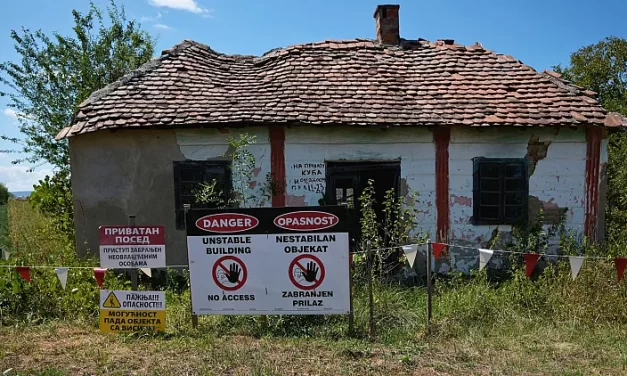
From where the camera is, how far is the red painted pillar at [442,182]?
8.38 m

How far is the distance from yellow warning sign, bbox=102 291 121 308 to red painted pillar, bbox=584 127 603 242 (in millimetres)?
8464

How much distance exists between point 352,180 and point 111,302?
4970 millimetres

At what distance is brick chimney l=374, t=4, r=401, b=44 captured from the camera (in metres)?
10.9

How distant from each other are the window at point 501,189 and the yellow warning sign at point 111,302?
257 inches

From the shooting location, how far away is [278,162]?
8.37 m

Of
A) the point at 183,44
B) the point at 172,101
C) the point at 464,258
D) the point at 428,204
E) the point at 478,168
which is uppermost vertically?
the point at 183,44

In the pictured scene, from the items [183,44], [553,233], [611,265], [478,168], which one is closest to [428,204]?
[478,168]

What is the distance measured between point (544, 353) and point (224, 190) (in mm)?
5968

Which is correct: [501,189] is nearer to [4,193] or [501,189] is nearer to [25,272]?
[25,272]

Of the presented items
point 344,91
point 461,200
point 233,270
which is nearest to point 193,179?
point 344,91

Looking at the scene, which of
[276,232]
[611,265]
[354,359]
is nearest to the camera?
[354,359]

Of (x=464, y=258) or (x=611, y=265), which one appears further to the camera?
(x=464, y=258)

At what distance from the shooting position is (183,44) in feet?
35.3

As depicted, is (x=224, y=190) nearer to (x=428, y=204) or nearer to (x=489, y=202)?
(x=428, y=204)
